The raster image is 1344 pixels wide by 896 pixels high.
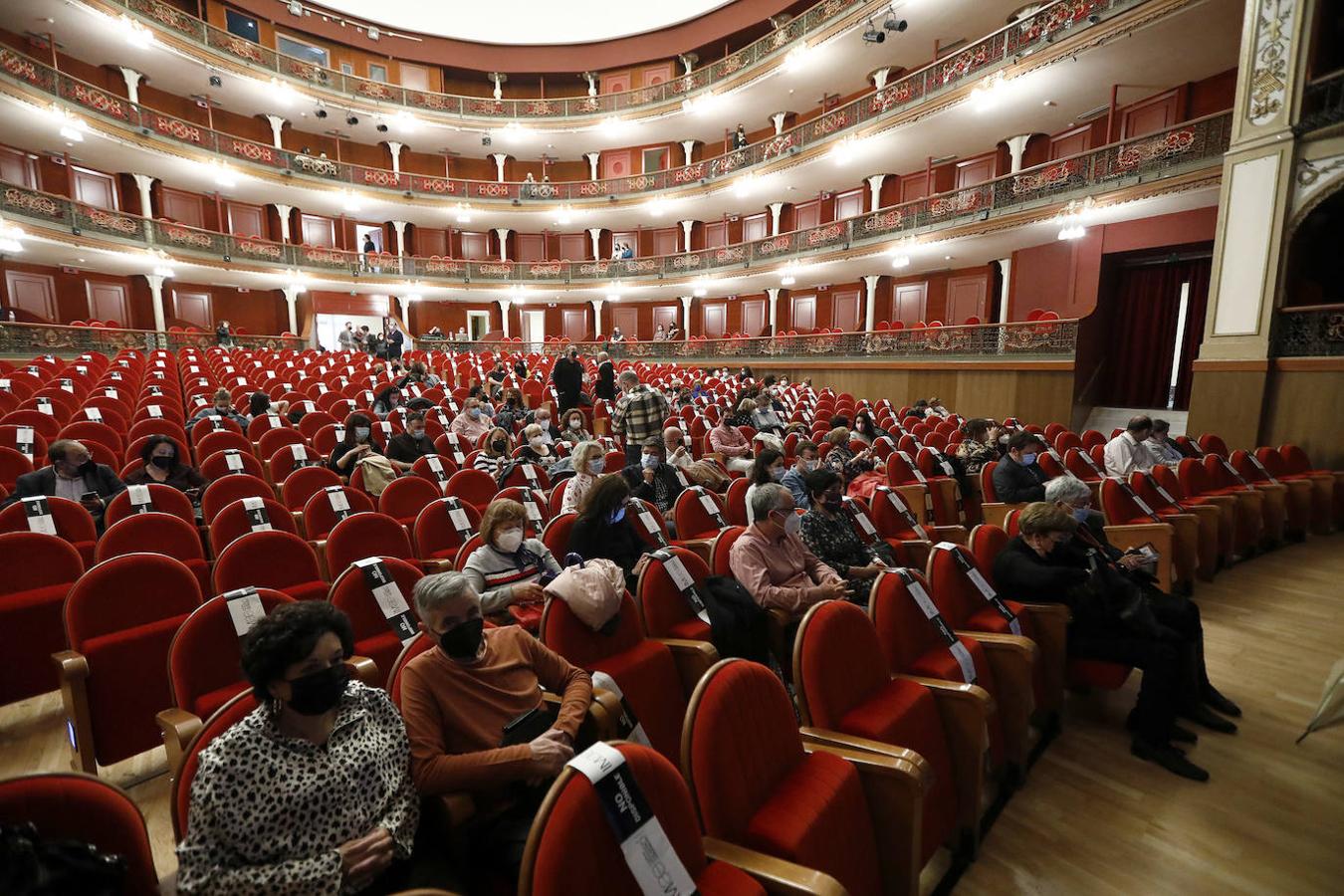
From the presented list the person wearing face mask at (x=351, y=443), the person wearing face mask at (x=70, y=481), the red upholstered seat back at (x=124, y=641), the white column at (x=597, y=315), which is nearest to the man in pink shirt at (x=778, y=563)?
the red upholstered seat back at (x=124, y=641)

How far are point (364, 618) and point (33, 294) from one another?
2014 centimetres

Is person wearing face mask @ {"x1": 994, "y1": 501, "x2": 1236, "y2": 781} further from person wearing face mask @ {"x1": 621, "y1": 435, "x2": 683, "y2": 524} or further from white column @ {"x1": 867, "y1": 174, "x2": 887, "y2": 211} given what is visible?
white column @ {"x1": 867, "y1": 174, "x2": 887, "y2": 211}

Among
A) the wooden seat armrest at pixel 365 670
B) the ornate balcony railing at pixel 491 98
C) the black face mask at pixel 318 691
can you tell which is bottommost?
the wooden seat armrest at pixel 365 670

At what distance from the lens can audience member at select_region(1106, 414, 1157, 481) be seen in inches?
223

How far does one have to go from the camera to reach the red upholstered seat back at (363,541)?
288 cm

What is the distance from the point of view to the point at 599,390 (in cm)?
852

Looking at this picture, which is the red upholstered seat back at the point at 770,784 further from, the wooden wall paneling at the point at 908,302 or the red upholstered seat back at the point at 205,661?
the wooden wall paneling at the point at 908,302

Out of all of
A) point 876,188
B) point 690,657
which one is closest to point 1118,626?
point 690,657

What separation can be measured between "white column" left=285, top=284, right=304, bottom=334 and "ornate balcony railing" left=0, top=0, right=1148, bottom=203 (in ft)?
11.4

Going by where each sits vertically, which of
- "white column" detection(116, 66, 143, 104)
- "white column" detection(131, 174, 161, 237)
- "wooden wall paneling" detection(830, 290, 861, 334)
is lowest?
"wooden wall paneling" detection(830, 290, 861, 334)

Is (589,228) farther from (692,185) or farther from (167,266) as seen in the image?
(167,266)

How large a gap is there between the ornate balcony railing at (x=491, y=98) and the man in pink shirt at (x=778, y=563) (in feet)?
48.7

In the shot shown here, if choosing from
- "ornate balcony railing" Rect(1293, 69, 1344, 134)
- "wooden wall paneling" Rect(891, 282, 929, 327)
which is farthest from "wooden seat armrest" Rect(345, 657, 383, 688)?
"wooden wall paneling" Rect(891, 282, 929, 327)

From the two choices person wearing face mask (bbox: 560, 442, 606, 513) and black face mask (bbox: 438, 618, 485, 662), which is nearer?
black face mask (bbox: 438, 618, 485, 662)
